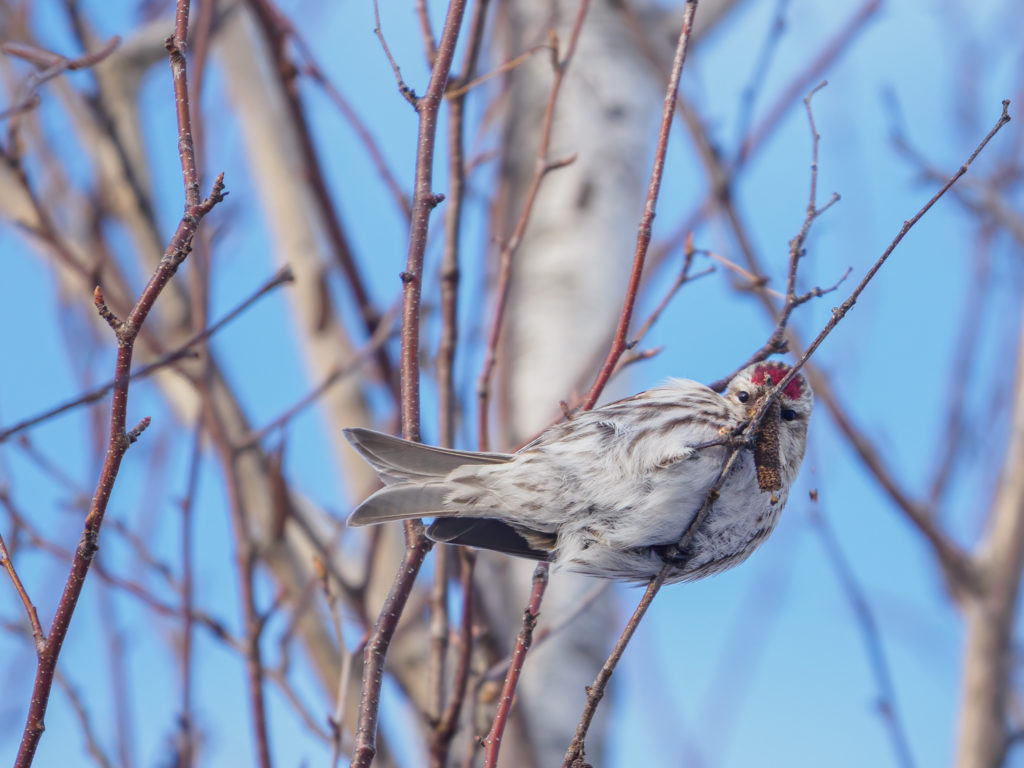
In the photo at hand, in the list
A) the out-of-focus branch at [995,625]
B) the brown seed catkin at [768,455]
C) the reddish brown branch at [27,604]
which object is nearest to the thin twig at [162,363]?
the reddish brown branch at [27,604]

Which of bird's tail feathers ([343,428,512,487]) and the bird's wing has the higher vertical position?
bird's tail feathers ([343,428,512,487])

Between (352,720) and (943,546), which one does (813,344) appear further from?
(943,546)

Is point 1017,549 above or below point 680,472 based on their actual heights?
above

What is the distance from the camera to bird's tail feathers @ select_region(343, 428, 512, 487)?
6.15ft

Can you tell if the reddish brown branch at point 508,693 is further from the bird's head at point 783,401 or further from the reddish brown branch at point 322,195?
the reddish brown branch at point 322,195

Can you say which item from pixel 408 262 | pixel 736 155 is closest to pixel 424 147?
pixel 408 262

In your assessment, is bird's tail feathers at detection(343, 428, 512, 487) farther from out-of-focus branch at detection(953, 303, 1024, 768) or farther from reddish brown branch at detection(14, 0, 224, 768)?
A: out-of-focus branch at detection(953, 303, 1024, 768)

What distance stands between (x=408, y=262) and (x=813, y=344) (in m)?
0.62

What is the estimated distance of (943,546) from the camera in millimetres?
3229

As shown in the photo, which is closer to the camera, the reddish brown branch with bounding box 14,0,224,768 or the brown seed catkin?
the reddish brown branch with bounding box 14,0,224,768

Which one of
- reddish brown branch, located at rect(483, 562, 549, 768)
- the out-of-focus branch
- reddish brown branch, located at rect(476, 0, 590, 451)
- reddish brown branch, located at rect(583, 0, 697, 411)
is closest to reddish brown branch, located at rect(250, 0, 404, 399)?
reddish brown branch, located at rect(476, 0, 590, 451)

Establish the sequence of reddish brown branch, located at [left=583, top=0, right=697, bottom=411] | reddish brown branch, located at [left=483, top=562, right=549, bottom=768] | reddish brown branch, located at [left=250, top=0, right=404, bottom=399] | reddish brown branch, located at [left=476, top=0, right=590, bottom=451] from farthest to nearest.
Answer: reddish brown branch, located at [left=250, top=0, right=404, bottom=399]
reddish brown branch, located at [left=476, top=0, right=590, bottom=451]
reddish brown branch, located at [left=583, top=0, right=697, bottom=411]
reddish brown branch, located at [left=483, top=562, right=549, bottom=768]

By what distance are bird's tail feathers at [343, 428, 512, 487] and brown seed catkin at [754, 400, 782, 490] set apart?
463mm

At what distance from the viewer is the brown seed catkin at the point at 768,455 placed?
74.9 inches
